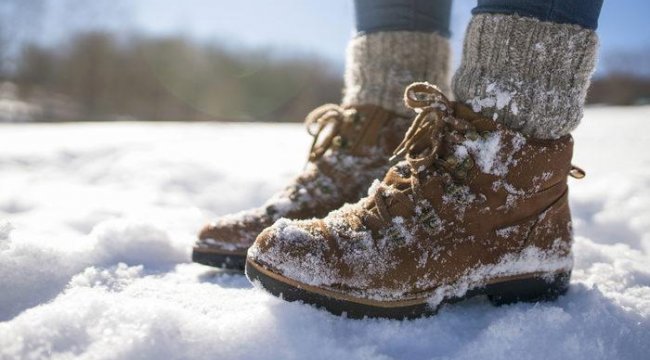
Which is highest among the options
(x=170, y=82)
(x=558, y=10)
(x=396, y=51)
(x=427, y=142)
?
(x=558, y=10)

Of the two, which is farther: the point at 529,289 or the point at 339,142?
the point at 339,142

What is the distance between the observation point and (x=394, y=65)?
1256 mm

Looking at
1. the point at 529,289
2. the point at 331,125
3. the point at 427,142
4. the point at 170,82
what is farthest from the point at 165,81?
the point at 529,289

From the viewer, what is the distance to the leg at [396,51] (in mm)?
1232

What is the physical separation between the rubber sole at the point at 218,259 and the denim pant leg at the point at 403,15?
2.16 feet

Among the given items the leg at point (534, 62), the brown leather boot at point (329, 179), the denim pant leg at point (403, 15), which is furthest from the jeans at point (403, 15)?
the leg at point (534, 62)

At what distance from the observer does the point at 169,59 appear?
25.6 meters

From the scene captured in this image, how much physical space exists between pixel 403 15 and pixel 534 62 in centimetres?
47

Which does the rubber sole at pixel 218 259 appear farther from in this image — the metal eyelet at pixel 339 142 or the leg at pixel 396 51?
the leg at pixel 396 51

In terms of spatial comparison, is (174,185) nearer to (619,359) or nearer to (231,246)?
(231,246)

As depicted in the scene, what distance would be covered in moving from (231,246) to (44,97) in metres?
23.9

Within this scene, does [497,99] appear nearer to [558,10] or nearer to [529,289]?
[558,10]

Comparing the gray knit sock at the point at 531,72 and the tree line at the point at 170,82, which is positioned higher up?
the gray knit sock at the point at 531,72

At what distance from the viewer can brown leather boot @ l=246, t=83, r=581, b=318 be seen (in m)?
0.82
